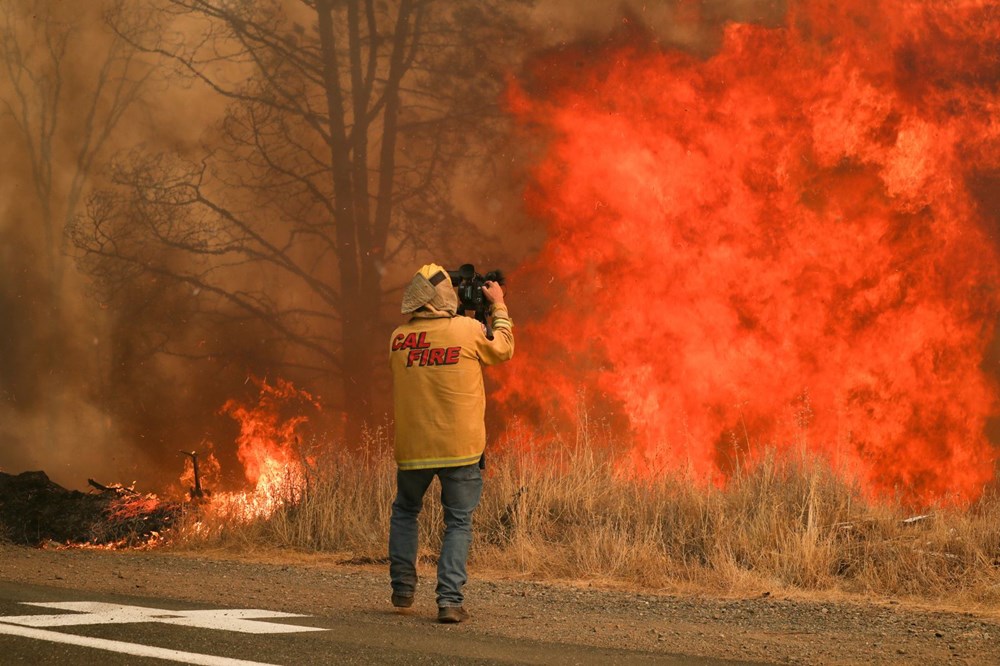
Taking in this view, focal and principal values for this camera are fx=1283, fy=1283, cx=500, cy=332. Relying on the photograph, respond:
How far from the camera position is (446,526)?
7.48 metres

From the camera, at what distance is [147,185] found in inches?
723

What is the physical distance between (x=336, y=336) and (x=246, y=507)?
461 centimetres

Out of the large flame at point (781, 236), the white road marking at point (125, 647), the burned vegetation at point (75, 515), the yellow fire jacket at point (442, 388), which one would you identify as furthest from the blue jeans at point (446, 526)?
the large flame at point (781, 236)

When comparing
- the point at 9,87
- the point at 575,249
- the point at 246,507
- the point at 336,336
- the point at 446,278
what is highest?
the point at 9,87

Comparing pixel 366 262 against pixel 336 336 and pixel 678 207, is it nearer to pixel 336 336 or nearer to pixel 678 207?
pixel 336 336

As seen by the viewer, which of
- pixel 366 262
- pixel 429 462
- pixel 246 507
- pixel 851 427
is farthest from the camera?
pixel 366 262

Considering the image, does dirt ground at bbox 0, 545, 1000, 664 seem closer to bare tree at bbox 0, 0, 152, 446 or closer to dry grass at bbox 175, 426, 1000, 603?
dry grass at bbox 175, 426, 1000, 603

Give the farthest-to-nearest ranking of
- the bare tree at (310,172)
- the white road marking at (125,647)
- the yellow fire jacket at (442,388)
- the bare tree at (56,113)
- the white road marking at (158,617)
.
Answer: the bare tree at (56,113) → the bare tree at (310,172) → the yellow fire jacket at (442,388) → the white road marking at (158,617) → the white road marking at (125,647)

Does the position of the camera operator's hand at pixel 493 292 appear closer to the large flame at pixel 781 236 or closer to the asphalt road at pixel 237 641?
the asphalt road at pixel 237 641

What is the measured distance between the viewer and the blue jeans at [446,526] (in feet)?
24.5

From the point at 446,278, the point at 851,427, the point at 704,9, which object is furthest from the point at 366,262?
the point at 446,278

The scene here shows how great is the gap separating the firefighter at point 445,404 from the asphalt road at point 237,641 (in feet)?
1.67

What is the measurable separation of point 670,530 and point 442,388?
15.7ft

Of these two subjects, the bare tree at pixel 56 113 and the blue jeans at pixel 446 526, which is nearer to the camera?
the blue jeans at pixel 446 526
